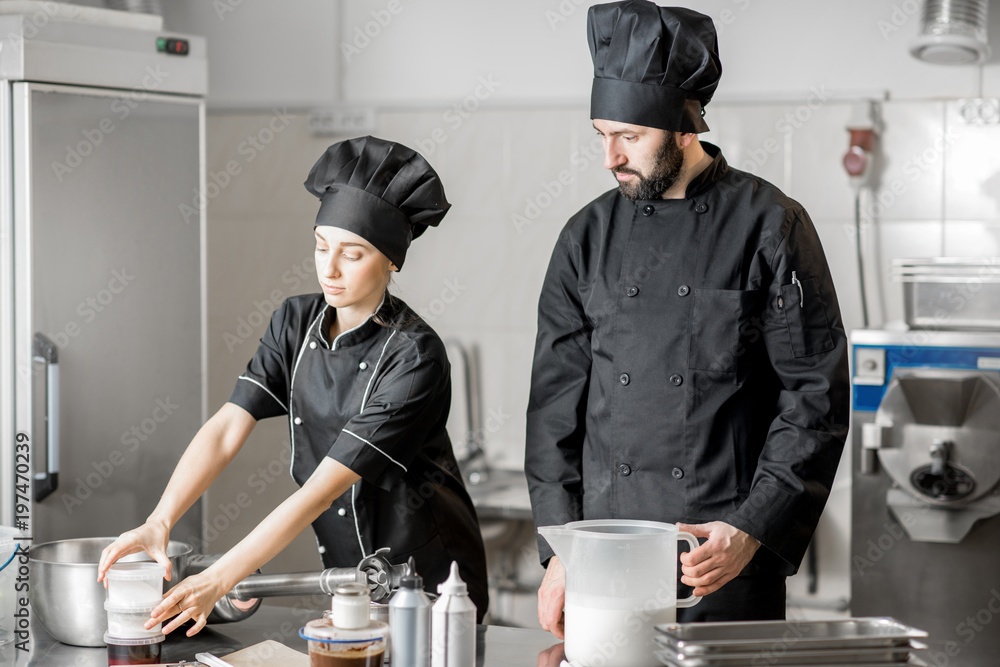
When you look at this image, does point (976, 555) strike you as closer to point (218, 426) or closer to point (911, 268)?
point (911, 268)

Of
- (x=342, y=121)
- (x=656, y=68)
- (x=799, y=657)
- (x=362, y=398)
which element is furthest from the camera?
→ (x=342, y=121)

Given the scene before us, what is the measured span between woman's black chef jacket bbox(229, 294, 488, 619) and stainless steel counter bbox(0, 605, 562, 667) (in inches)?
9.0

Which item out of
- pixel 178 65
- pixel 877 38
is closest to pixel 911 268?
pixel 877 38

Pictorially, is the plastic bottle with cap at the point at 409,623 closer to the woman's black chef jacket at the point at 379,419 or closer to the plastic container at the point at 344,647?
the plastic container at the point at 344,647

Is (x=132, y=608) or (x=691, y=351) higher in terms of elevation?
(x=691, y=351)

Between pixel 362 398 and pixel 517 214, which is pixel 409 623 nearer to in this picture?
pixel 362 398

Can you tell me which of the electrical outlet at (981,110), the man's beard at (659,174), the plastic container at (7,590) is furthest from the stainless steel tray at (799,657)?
the electrical outlet at (981,110)

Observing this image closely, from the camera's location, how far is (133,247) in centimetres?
274

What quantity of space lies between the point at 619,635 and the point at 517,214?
220cm

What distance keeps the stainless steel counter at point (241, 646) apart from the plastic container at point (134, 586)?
0.42 feet

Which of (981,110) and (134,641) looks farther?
(981,110)

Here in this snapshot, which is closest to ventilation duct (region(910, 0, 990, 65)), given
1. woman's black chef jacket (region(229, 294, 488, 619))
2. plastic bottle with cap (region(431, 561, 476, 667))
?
woman's black chef jacket (region(229, 294, 488, 619))

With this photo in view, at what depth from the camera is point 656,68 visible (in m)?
1.61

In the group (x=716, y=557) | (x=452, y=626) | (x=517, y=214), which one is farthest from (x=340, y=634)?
(x=517, y=214)
